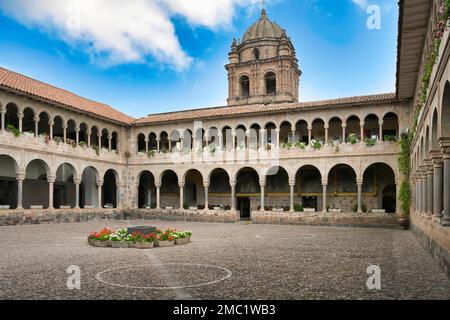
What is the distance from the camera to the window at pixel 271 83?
4275cm

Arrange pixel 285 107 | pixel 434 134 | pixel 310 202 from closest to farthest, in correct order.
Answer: pixel 434 134 < pixel 285 107 < pixel 310 202

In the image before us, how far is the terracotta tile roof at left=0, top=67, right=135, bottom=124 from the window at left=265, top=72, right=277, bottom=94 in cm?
1425

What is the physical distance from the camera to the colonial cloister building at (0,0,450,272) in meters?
27.5

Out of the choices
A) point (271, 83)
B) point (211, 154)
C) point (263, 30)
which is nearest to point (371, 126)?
point (211, 154)

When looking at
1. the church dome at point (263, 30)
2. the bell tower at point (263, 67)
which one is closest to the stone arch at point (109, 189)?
the bell tower at point (263, 67)

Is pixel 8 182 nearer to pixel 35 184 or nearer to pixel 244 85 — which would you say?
pixel 35 184

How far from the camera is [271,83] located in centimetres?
4338

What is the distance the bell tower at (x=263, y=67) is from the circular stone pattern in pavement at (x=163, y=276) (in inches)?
1232

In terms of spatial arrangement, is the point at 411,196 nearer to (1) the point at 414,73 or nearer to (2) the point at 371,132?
(2) the point at 371,132

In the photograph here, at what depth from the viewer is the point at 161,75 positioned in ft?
123

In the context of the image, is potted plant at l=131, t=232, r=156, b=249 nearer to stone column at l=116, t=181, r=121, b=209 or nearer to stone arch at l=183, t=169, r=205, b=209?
stone arch at l=183, t=169, r=205, b=209

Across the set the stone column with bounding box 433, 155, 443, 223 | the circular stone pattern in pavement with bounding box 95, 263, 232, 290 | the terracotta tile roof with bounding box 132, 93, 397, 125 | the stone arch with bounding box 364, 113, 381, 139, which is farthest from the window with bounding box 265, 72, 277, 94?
the circular stone pattern in pavement with bounding box 95, 263, 232, 290

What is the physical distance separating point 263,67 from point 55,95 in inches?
809

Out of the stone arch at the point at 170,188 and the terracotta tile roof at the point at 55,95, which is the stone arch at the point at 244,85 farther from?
the terracotta tile roof at the point at 55,95
